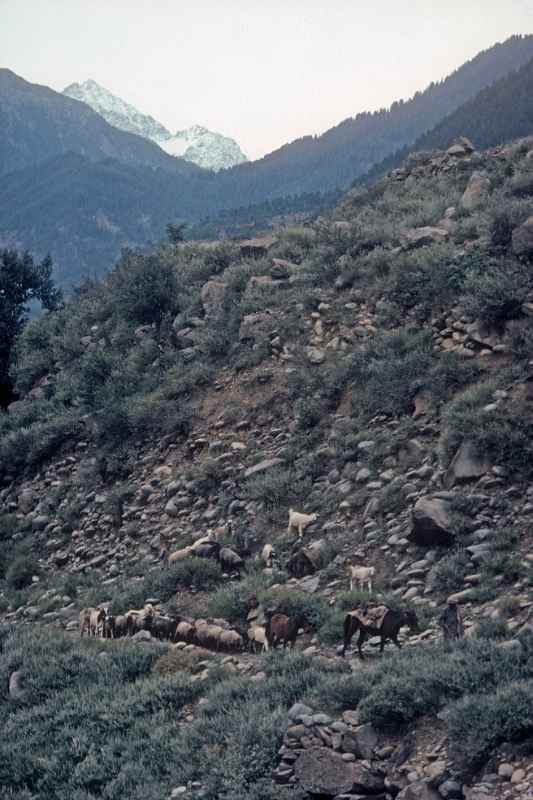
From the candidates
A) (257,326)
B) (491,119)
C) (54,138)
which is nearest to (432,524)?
(257,326)

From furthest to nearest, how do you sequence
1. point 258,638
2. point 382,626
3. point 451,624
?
point 258,638 → point 382,626 → point 451,624

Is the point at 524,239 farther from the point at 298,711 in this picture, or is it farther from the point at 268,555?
the point at 298,711

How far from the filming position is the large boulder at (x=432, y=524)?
8.98 meters

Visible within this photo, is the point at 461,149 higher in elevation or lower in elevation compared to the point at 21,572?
higher

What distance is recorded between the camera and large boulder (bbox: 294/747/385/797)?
545 cm

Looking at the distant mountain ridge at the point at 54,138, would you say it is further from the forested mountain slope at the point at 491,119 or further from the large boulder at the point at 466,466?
the large boulder at the point at 466,466

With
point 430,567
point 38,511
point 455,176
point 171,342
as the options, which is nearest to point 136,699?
point 430,567

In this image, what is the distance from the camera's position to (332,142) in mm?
126750

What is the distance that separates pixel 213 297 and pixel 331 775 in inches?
506

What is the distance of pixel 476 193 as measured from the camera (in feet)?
57.5

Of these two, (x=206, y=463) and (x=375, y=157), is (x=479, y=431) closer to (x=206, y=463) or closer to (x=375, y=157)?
(x=206, y=463)

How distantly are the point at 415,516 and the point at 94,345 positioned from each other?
11186mm

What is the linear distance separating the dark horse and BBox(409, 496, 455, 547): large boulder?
4.69 feet

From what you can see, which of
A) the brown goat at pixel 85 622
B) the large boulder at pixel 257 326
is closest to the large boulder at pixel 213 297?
the large boulder at pixel 257 326
